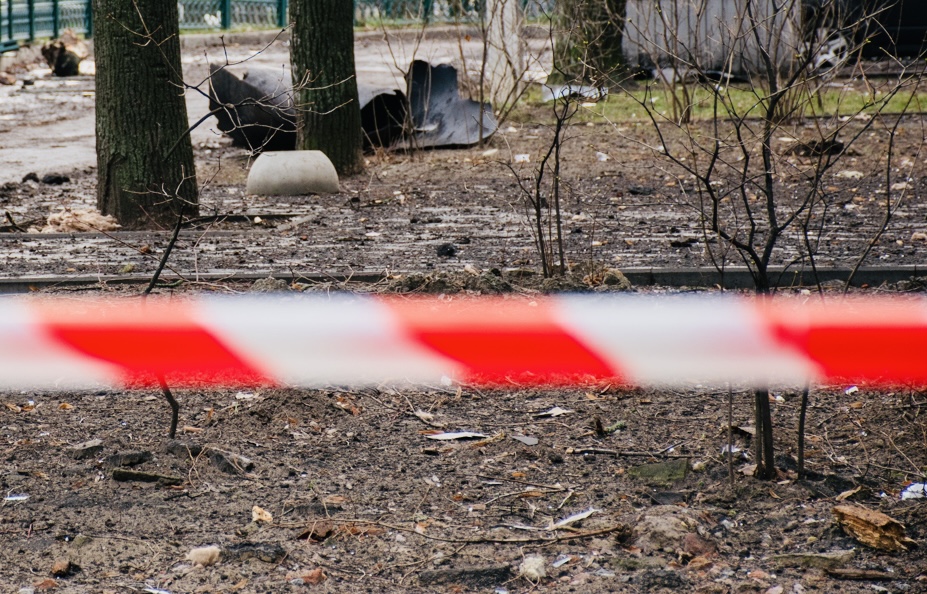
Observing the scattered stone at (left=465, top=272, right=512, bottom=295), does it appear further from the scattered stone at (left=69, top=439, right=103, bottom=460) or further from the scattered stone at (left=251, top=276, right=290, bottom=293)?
the scattered stone at (left=69, top=439, right=103, bottom=460)

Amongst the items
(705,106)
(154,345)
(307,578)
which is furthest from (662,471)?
(705,106)

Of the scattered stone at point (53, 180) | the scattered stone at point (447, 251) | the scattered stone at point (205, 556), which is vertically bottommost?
the scattered stone at point (205, 556)

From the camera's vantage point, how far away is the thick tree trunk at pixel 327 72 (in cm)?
878

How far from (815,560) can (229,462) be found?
5.34 feet

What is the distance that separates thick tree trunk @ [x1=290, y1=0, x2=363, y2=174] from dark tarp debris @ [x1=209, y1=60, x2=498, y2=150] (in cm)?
85

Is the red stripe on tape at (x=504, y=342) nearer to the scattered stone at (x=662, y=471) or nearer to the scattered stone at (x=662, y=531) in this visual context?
the scattered stone at (x=662, y=471)

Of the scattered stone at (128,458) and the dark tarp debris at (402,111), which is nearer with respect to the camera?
the scattered stone at (128,458)

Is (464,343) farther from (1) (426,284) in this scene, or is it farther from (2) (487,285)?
(1) (426,284)

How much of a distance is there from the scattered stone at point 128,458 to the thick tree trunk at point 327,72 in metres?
5.70

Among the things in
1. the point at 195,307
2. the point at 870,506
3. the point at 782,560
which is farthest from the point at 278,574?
the point at 195,307

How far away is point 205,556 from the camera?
2715 mm

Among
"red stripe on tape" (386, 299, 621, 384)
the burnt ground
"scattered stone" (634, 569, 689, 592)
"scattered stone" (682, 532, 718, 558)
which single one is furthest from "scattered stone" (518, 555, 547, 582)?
"red stripe on tape" (386, 299, 621, 384)

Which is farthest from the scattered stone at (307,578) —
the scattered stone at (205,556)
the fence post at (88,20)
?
the fence post at (88,20)

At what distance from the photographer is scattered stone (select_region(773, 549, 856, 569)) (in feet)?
8.82
